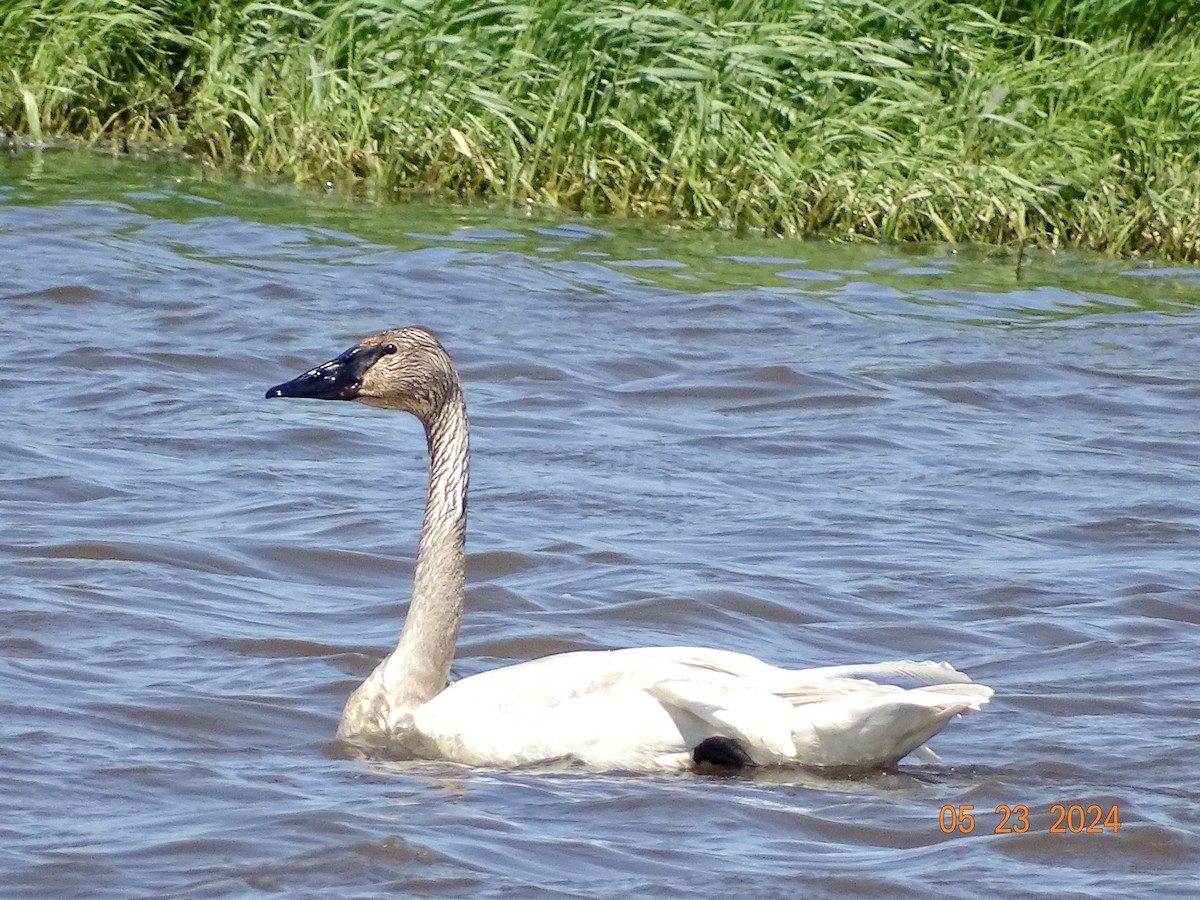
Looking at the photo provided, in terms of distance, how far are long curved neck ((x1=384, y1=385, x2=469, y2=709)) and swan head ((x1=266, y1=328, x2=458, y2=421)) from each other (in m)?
0.04

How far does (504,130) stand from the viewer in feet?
40.4

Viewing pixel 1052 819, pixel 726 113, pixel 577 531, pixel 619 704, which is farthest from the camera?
pixel 726 113

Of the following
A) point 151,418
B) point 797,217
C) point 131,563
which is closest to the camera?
point 131,563

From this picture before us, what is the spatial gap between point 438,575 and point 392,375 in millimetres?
457

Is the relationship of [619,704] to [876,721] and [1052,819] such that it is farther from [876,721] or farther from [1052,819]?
[1052,819]

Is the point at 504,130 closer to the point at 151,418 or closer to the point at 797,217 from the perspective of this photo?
the point at 797,217

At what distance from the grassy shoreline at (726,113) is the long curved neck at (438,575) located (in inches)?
268

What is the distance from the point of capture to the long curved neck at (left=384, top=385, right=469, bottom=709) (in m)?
5.05

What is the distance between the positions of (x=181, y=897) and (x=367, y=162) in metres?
9.03

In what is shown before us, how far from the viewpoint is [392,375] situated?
5.27 m

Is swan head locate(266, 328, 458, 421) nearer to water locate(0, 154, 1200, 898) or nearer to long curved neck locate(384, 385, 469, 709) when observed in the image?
long curved neck locate(384, 385, 469, 709)

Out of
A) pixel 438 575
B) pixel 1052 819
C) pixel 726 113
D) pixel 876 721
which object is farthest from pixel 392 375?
pixel 726 113

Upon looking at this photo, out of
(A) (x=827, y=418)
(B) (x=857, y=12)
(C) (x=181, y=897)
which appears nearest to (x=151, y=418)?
(A) (x=827, y=418)

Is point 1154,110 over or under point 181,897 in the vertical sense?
over
